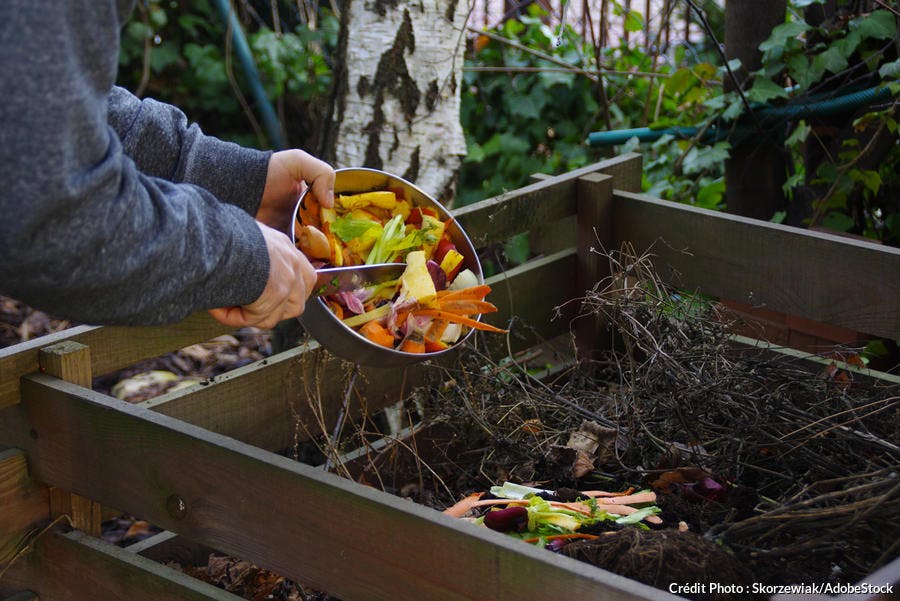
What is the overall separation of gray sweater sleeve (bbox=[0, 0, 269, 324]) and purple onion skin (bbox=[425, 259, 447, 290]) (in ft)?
1.84

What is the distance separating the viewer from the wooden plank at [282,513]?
1.49 meters

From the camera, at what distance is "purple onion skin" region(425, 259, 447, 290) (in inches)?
82.7

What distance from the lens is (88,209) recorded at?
1.31m

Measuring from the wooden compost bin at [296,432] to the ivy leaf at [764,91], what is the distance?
1.89ft

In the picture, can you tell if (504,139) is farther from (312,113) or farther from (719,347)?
(719,347)

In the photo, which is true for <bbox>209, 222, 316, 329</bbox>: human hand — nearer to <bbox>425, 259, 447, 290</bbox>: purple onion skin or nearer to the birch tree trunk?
<bbox>425, 259, 447, 290</bbox>: purple onion skin

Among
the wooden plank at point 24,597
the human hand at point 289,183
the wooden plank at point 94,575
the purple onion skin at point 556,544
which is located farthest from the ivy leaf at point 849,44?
the wooden plank at point 24,597

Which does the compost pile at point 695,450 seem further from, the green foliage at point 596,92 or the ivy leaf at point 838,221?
the green foliage at point 596,92

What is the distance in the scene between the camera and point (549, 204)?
2.98 m

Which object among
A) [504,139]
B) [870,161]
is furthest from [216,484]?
[504,139]

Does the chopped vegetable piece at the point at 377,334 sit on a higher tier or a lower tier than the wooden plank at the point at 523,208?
lower

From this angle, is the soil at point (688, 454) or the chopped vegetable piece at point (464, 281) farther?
the chopped vegetable piece at point (464, 281)

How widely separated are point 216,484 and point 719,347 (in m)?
1.14

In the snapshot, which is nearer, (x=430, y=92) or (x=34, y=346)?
(x=34, y=346)
